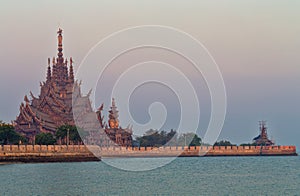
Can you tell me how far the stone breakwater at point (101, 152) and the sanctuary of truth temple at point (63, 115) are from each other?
4126 mm

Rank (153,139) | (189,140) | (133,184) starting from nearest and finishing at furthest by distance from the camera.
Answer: (133,184), (189,140), (153,139)

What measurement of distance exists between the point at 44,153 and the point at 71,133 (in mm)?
13542

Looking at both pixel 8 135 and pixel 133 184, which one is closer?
pixel 133 184

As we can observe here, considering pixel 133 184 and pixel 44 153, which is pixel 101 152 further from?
pixel 133 184

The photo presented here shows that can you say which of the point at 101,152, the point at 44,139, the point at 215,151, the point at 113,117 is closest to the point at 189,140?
the point at 215,151

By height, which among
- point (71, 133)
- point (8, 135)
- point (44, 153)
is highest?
point (71, 133)

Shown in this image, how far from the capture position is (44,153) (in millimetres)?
76375

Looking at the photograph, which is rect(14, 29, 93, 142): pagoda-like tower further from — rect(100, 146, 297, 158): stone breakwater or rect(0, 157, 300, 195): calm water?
rect(0, 157, 300, 195): calm water

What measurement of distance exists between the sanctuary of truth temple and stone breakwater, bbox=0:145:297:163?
4.13 m

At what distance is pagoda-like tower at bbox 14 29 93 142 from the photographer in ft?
311

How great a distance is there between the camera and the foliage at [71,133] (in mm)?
88938

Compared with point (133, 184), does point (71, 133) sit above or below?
above

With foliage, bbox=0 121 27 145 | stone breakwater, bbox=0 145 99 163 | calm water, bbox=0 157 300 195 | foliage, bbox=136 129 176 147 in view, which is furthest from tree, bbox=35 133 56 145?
foliage, bbox=136 129 176 147

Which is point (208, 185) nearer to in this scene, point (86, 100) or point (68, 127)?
point (68, 127)
